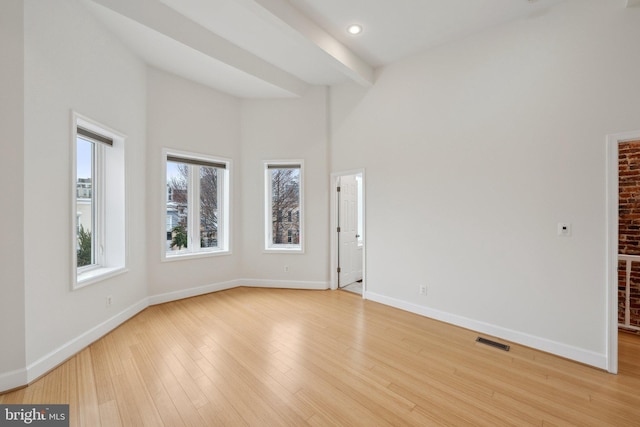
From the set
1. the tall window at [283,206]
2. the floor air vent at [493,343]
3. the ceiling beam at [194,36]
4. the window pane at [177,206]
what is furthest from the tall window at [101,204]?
the floor air vent at [493,343]

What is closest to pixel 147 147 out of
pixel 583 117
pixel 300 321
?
pixel 300 321

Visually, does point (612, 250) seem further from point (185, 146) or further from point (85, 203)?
point (85, 203)

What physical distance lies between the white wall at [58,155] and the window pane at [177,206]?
111 centimetres

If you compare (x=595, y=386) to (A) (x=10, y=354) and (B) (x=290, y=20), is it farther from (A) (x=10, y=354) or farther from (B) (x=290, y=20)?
(A) (x=10, y=354)

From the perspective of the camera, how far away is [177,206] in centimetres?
430

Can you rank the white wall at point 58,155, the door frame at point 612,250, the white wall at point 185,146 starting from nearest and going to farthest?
the white wall at point 58,155
the door frame at point 612,250
the white wall at point 185,146

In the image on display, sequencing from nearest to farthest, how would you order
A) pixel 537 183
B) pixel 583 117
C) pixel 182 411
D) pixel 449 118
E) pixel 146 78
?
pixel 182 411
pixel 583 117
pixel 537 183
pixel 449 118
pixel 146 78

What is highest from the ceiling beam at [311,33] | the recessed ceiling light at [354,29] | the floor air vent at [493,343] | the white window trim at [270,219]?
the recessed ceiling light at [354,29]

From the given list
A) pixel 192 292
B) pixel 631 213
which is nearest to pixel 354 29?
pixel 631 213

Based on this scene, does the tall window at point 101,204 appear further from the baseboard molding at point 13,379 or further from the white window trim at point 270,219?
the white window trim at point 270,219

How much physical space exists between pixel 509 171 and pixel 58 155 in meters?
→ 4.42

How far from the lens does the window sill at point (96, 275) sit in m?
2.65

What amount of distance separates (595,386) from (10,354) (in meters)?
4.53

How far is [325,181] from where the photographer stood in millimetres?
4641
